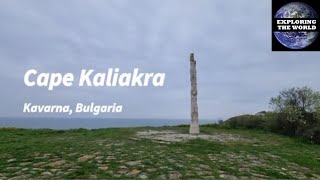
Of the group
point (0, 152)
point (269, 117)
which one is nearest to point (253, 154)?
point (0, 152)

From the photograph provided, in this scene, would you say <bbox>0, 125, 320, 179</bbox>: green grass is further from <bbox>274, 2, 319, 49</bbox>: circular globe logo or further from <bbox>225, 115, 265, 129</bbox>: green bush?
<bbox>225, 115, 265, 129</bbox>: green bush

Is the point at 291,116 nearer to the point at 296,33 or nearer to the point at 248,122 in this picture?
the point at 248,122

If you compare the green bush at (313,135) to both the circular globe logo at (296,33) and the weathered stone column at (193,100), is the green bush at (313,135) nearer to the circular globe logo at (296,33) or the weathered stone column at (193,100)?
the weathered stone column at (193,100)

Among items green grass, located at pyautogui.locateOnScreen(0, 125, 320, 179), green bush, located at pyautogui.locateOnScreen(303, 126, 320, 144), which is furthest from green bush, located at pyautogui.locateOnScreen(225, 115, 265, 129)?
green grass, located at pyautogui.locateOnScreen(0, 125, 320, 179)

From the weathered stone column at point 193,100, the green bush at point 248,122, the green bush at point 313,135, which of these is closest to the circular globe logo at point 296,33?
the weathered stone column at point 193,100

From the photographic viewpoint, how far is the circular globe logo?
18591mm

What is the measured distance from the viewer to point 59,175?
1188 centimetres

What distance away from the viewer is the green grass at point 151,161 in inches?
479

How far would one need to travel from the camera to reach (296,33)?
61.4ft

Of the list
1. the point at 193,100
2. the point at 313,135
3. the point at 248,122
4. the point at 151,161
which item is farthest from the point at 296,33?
the point at 248,122

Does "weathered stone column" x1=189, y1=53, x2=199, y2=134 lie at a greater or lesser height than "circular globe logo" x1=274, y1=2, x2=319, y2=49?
lesser

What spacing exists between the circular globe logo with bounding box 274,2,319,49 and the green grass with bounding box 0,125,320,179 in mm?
5664

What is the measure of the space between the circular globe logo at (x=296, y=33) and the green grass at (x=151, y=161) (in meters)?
5.66

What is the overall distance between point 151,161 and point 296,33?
34.8 feet
